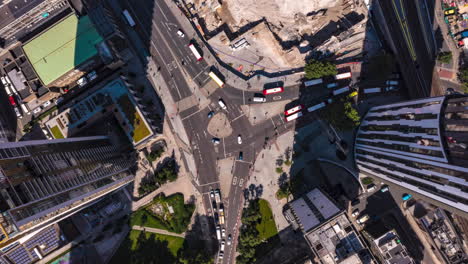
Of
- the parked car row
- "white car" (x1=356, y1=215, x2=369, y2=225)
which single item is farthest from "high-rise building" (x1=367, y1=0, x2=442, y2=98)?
the parked car row

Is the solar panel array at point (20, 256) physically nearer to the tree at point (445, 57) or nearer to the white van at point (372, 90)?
the white van at point (372, 90)

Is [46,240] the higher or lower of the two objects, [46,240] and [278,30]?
the lower

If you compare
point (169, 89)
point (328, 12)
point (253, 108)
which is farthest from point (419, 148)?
point (169, 89)

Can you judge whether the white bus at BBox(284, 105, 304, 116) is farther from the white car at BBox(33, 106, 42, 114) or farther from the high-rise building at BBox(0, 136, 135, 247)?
the white car at BBox(33, 106, 42, 114)

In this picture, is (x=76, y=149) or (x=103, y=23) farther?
(x=103, y=23)

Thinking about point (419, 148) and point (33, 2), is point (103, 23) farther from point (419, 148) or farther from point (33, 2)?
point (419, 148)

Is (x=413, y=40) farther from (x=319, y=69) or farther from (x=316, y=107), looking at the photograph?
(x=316, y=107)

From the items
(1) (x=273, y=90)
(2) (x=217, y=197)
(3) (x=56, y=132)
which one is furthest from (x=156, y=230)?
(1) (x=273, y=90)
